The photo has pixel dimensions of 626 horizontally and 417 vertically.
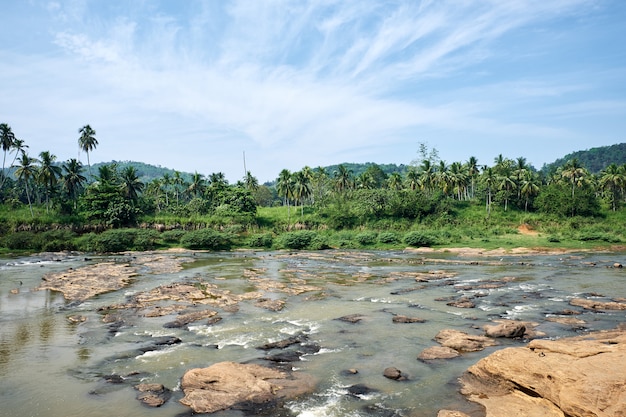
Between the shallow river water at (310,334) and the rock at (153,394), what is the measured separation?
0.25 metres

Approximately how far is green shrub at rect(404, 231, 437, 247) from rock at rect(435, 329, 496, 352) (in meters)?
48.5

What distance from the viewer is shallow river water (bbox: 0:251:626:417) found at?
12.5 metres

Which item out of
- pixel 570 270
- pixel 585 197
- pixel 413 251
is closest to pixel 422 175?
pixel 585 197

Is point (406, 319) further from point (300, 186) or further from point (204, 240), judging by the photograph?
point (300, 186)

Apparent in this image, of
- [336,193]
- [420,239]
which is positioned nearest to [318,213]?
[336,193]

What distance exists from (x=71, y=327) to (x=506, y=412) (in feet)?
66.9

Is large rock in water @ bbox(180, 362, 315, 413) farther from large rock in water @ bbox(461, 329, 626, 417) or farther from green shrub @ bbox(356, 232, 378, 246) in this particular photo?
A: green shrub @ bbox(356, 232, 378, 246)

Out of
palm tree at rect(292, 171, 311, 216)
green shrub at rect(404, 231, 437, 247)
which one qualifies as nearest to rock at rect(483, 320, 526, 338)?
green shrub at rect(404, 231, 437, 247)

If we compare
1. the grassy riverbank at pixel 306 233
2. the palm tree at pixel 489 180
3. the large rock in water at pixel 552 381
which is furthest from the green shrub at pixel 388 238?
the large rock in water at pixel 552 381

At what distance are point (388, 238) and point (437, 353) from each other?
5388 cm

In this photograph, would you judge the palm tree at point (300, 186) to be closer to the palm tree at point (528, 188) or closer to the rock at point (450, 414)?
the palm tree at point (528, 188)

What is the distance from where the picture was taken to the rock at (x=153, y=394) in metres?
12.4

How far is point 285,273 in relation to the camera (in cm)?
4119

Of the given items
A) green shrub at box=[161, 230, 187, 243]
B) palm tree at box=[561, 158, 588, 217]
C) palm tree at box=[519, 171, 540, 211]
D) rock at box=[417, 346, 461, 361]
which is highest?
palm tree at box=[561, 158, 588, 217]
